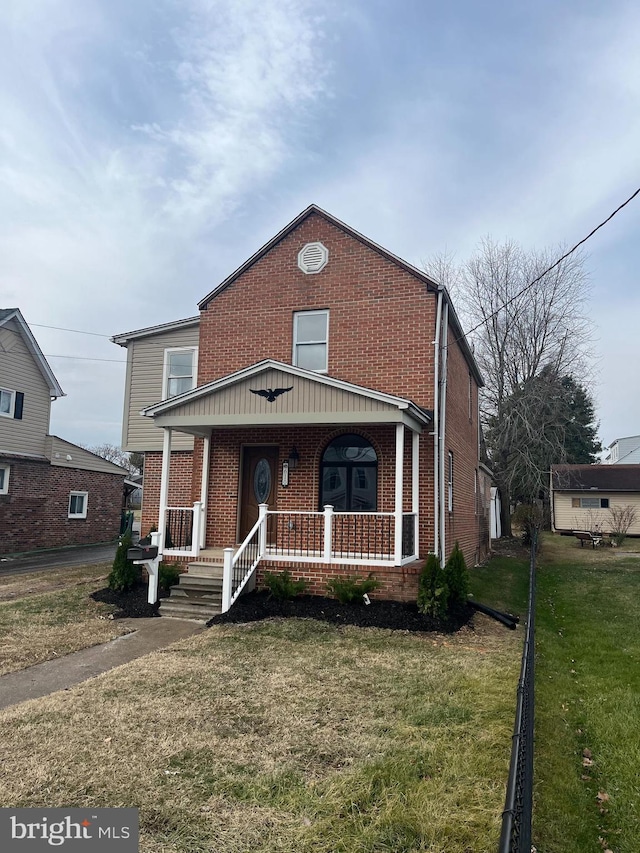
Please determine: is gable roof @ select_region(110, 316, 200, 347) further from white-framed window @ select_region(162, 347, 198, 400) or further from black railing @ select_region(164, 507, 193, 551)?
black railing @ select_region(164, 507, 193, 551)

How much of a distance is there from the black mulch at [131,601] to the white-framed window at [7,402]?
37.5 feet

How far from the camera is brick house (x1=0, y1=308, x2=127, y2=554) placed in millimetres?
19609

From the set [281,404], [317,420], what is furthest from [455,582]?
[281,404]

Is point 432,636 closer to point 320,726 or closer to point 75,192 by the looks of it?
point 320,726

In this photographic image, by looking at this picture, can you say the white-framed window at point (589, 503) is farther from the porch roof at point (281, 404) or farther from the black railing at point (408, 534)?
the black railing at point (408, 534)

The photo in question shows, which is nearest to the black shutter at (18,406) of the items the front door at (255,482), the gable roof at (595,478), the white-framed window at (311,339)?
the front door at (255,482)

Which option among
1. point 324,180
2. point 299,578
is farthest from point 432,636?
point 324,180

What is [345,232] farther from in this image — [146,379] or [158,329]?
[146,379]

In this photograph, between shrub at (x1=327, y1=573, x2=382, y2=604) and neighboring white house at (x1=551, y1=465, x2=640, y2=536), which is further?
neighboring white house at (x1=551, y1=465, x2=640, y2=536)

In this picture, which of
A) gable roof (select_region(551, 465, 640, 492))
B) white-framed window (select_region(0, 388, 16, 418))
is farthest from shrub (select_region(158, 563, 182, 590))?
gable roof (select_region(551, 465, 640, 492))

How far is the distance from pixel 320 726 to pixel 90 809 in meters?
2.02

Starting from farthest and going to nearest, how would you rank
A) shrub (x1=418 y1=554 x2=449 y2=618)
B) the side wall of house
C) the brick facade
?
the side wall of house → the brick facade → shrub (x1=418 y1=554 x2=449 y2=618)

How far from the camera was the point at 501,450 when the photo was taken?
87.5ft

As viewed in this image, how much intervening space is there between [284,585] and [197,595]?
153cm
